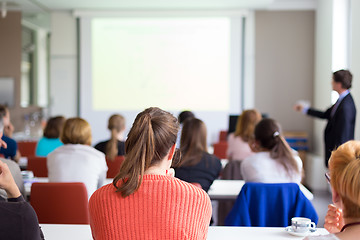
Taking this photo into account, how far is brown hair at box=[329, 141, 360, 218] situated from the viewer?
119 cm

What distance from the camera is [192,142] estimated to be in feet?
10.2

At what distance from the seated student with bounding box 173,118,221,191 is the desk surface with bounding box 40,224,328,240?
965 millimetres

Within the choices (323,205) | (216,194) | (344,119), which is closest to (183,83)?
(323,205)

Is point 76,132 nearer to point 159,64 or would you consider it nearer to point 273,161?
point 273,161

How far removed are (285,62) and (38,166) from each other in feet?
17.3

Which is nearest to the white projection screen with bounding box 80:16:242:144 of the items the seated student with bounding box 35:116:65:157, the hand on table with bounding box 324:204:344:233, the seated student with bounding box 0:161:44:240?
the seated student with bounding box 35:116:65:157

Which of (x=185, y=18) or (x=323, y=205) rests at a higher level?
(x=185, y=18)

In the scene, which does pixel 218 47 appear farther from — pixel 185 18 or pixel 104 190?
pixel 104 190

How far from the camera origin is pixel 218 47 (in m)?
7.91

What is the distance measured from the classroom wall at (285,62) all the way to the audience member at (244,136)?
11.3 ft

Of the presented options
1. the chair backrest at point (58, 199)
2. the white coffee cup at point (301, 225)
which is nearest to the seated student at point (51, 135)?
the chair backrest at point (58, 199)

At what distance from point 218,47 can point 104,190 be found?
21.8 ft

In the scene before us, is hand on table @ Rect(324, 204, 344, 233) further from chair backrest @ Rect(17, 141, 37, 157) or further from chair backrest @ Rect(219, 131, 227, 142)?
chair backrest @ Rect(219, 131, 227, 142)

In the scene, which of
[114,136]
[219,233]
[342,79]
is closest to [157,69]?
[114,136]
